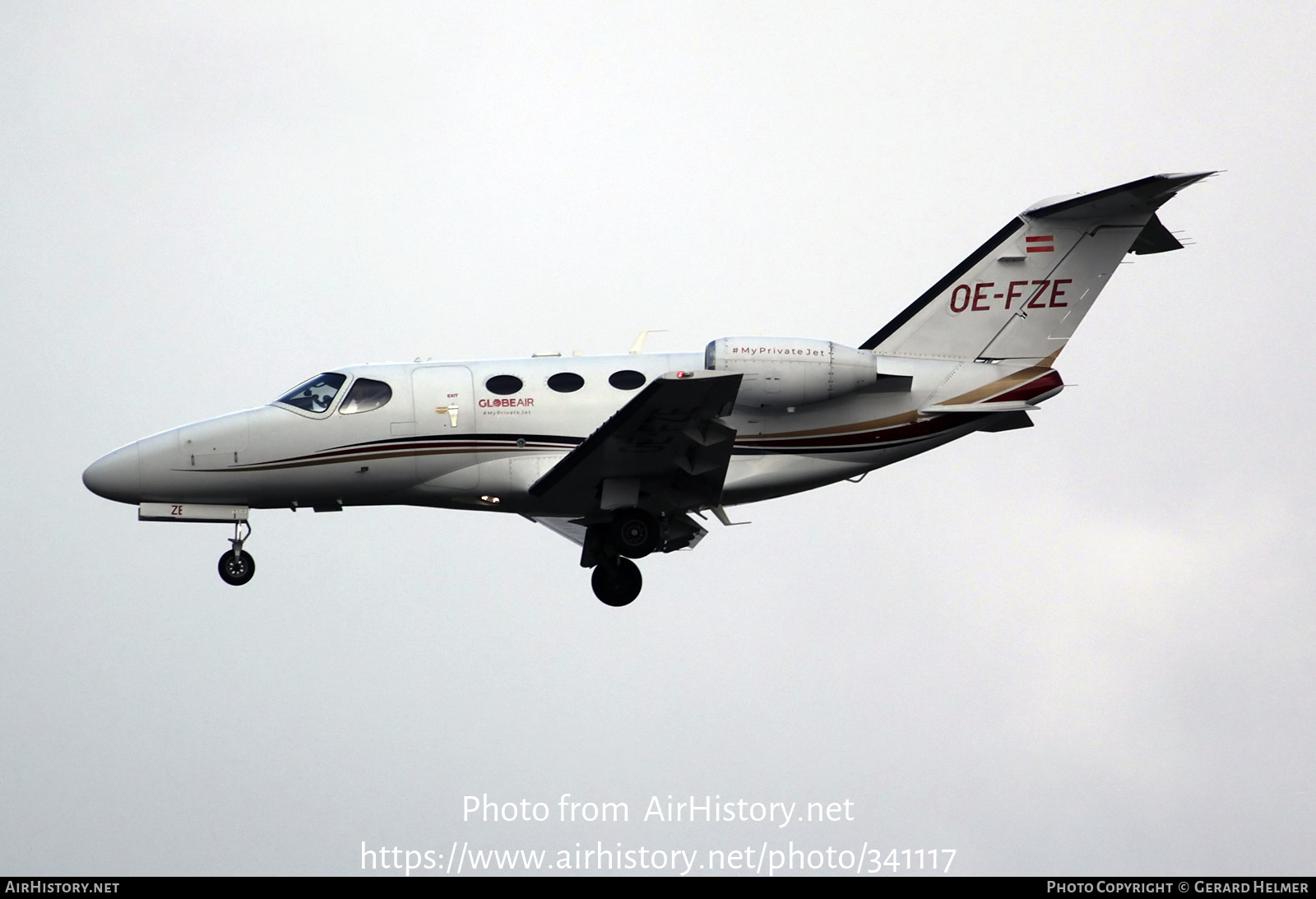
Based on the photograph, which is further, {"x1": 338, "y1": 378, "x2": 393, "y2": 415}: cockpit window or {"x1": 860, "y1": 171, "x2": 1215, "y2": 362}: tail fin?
{"x1": 860, "y1": 171, "x2": 1215, "y2": 362}: tail fin

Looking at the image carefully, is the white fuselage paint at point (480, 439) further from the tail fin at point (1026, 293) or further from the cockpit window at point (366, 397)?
the tail fin at point (1026, 293)

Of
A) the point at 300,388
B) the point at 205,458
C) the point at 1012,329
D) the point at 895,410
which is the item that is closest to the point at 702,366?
the point at 895,410

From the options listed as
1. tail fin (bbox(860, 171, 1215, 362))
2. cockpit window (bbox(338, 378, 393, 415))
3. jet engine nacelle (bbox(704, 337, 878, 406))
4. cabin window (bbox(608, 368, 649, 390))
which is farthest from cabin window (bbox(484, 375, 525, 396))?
tail fin (bbox(860, 171, 1215, 362))

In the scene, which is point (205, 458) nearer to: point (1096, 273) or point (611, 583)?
point (611, 583)

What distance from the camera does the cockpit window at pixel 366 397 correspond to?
18.7 metres

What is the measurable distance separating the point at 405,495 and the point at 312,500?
141 cm

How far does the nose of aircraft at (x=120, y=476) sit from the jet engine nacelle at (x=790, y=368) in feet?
27.2

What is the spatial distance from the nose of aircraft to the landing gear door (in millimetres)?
4102

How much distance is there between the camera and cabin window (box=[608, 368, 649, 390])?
60.7ft

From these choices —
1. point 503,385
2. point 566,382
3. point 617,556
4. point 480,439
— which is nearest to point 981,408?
point 617,556

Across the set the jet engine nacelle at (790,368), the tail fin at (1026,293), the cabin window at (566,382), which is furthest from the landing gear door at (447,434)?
the tail fin at (1026,293)

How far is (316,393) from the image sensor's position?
19.0 m

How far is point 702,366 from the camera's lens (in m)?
18.7

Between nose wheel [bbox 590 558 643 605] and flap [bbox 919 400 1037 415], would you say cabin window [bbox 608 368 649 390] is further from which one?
flap [bbox 919 400 1037 415]
